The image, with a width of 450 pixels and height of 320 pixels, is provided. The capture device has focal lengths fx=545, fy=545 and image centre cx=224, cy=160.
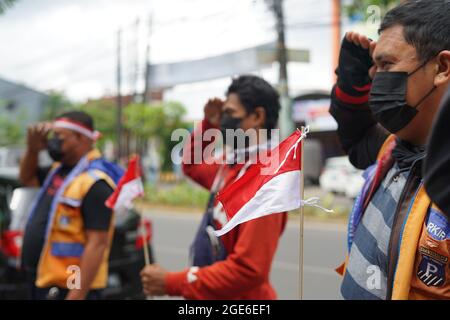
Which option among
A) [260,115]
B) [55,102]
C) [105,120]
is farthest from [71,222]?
[55,102]

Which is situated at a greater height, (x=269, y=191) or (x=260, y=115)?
(x=260, y=115)

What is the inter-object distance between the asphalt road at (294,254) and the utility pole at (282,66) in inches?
116

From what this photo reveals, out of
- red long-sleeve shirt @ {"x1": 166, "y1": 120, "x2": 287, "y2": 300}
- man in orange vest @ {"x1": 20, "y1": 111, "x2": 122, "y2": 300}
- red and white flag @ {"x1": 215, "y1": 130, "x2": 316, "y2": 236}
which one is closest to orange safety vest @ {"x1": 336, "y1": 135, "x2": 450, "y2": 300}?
red and white flag @ {"x1": 215, "y1": 130, "x2": 316, "y2": 236}

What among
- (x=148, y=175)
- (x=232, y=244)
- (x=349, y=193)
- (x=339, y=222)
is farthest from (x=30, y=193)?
(x=148, y=175)

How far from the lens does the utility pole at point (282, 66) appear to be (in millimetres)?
12992

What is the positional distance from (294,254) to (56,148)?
5485mm

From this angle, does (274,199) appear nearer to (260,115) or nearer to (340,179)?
(260,115)

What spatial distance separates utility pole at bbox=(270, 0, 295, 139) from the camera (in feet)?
42.6

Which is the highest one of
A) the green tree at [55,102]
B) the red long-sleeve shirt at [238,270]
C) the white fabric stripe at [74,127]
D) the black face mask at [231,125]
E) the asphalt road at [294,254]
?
the green tree at [55,102]

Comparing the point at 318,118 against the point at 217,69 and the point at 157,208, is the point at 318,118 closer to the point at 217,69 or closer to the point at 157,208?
the point at 217,69

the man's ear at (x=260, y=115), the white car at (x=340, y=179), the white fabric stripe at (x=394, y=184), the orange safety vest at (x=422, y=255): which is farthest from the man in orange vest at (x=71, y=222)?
the white car at (x=340, y=179)

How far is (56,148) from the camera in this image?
308cm

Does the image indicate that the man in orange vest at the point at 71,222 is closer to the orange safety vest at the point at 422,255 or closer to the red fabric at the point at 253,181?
the red fabric at the point at 253,181

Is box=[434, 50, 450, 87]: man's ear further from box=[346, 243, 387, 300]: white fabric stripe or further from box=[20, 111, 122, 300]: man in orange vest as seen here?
box=[20, 111, 122, 300]: man in orange vest
